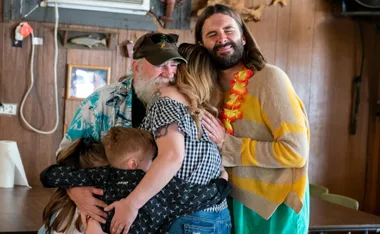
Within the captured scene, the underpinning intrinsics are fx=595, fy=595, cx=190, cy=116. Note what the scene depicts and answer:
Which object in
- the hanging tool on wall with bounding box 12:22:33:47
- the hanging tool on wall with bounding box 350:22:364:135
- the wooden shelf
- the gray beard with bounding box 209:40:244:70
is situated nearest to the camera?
the gray beard with bounding box 209:40:244:70

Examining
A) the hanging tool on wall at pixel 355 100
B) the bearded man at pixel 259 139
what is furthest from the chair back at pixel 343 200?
the bearded man at pixel 259 139

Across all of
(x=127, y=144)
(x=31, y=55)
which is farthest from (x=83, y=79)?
(x=127, y=144)

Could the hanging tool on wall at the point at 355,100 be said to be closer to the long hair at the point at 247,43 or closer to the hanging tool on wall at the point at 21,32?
the hanging tool on wall at the point at 21,32

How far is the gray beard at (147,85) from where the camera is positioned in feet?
Result: 6.11

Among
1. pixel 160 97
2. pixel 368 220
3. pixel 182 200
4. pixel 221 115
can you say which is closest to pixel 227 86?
pixel 221 115

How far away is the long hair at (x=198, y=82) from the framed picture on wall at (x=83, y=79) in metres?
1.96

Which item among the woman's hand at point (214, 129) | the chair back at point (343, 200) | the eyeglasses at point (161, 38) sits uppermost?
the eyeglasses at point (161, 38)

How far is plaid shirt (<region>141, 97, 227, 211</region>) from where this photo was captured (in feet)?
5.73

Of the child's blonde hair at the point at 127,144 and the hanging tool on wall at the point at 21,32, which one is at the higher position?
the hanging tool on wall at the point at 21,32

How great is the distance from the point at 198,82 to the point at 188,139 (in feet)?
0.79

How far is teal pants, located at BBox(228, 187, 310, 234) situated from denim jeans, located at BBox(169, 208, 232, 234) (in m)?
0.21

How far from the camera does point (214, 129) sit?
1.95m

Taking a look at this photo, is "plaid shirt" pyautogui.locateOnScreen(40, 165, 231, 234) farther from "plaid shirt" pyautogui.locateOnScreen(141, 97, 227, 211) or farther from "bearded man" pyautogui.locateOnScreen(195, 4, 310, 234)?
"bearded man" pyautogui.locateOnScreen(195, 4, 310, 234)

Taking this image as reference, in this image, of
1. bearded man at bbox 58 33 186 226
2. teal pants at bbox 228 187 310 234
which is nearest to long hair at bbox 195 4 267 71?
bearded man at bbox 58 33 186 226
